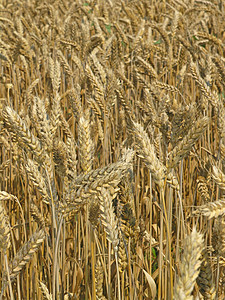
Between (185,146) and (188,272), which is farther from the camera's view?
(185,146)

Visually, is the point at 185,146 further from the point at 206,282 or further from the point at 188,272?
the point at 188,272

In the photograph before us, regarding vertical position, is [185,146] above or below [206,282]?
above

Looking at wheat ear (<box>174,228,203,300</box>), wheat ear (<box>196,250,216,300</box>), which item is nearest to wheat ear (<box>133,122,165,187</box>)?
wheat ear (<box>196,250,216,300</box>)

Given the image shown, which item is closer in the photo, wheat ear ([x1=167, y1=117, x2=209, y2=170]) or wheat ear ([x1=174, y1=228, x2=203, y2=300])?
wheat ear ([x1=174, y1=228, x2=203, y2=300])

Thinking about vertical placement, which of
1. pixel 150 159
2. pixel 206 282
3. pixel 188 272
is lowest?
pixel 206 282

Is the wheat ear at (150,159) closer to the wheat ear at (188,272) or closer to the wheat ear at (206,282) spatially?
the wheat ear at (206,282)

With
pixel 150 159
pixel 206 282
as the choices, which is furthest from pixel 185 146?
→ pixel 206 282

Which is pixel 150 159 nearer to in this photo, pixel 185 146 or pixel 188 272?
pixel 185 146

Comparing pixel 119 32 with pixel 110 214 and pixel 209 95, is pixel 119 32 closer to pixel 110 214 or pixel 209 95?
pixel 209 95

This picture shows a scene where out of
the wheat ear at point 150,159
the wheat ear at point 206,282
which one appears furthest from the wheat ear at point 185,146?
the wheat ear at point 206,282

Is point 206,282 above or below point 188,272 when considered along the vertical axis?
below

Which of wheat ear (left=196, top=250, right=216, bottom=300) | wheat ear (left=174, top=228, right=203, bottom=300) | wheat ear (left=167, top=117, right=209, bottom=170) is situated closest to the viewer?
wheat ear (left=174, top=228, right=203, bottom=300)

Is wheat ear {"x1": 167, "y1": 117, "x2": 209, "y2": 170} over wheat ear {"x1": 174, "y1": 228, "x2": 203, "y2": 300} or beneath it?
over

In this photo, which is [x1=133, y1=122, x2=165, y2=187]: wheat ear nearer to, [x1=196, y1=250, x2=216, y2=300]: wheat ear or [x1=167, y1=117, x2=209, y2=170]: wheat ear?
[x1=167, y1=117, x2=209, y2=170]: wheat ear
